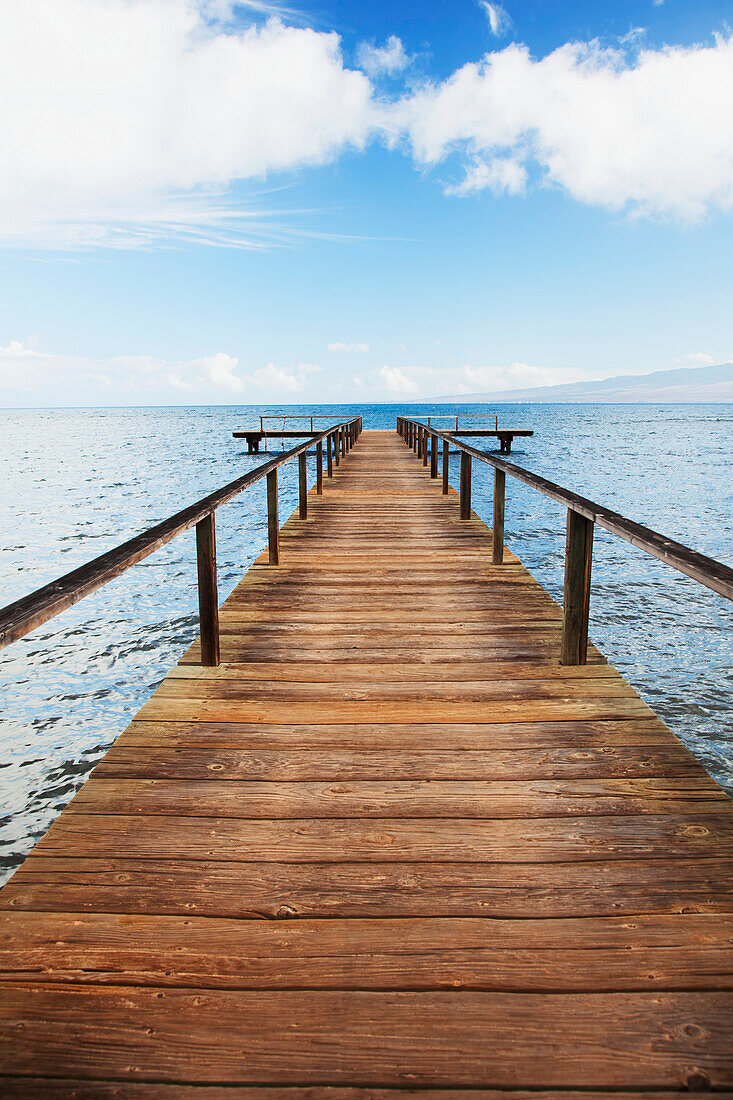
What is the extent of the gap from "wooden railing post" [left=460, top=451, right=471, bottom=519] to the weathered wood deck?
13.2 feet

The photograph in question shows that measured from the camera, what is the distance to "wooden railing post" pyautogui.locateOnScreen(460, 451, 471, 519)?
7102 mm

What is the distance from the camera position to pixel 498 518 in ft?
18.2

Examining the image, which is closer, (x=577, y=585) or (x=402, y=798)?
(x=402, y=798)

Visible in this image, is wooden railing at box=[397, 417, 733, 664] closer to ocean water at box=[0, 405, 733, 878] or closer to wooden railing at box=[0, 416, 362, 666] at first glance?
wooden railing at box=[0, 416, 362, 666]

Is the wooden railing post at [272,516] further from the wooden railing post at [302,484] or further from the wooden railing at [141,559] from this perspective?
the wooden railing post at [302,484]

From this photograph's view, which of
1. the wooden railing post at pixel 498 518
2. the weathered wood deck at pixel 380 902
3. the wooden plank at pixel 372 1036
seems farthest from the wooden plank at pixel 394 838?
the wooden railing post at pixel 498 518

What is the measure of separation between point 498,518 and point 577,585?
2247 millimetres

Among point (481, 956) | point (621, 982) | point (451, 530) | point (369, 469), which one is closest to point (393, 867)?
point (481, 956)

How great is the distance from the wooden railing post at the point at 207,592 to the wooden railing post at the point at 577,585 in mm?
1882

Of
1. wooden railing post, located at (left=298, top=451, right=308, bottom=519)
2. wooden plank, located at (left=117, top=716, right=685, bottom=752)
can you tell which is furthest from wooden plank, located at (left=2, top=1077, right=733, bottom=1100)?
wooden railing post, located at (left=298, top=451, right=308, bottom=519)

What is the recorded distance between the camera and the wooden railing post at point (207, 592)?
136 inches

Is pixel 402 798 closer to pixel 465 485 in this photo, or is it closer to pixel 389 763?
pixel 389 763

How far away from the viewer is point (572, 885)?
1865 millimetres

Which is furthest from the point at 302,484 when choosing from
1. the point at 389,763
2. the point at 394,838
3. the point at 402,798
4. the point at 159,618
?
the point at 394,838
